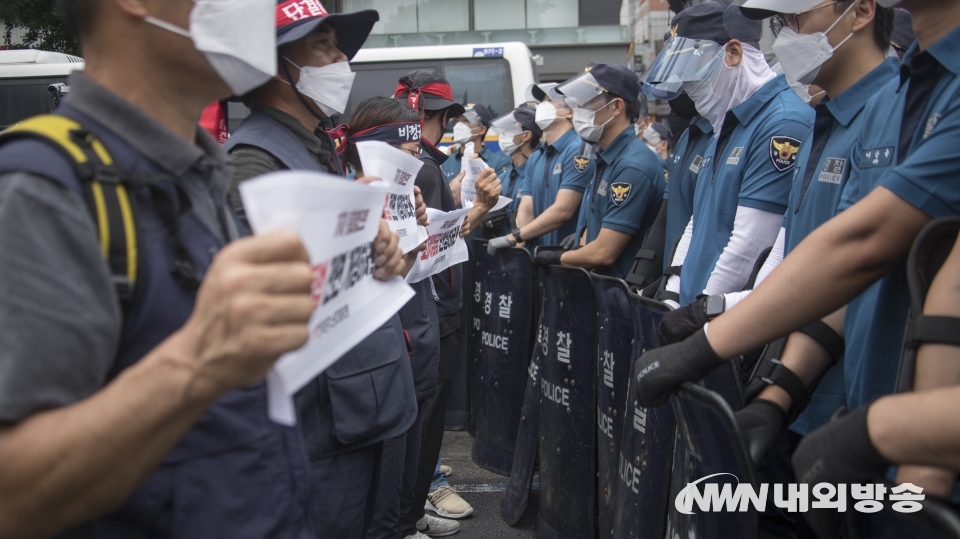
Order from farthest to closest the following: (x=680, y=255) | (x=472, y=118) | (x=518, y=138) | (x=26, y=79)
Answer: (x=26, y=79)
(x=472, y=118)
(x=518, y=138)
(x=680, y=255)

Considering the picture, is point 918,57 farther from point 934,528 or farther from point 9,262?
point 9,262

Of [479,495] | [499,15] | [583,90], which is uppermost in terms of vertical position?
[499,15]

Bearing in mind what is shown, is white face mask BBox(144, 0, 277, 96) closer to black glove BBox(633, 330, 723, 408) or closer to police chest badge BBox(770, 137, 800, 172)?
black glove BBox(633, 330, 723, 408)

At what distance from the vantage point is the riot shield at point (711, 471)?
1.69 m

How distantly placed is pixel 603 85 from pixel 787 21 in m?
2.21

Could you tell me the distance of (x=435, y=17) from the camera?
72.9ft

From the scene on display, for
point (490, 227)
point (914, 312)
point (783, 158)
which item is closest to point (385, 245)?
point (914, 312)

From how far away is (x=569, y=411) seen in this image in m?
4.07

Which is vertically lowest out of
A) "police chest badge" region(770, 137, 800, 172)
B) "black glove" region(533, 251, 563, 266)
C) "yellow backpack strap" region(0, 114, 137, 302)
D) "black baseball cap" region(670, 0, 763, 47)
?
"black glove" region(533, 251, 563, 266)

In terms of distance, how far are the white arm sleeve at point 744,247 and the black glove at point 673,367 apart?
53.9 inches

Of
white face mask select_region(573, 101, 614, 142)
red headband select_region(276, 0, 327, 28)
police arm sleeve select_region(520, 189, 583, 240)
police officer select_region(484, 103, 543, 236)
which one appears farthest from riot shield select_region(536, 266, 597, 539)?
police officer select_region(484, 103, 543, 236)

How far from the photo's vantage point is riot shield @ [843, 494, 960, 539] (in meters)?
1.24

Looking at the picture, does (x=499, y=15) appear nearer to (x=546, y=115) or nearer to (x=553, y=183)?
(x=546, y=115)

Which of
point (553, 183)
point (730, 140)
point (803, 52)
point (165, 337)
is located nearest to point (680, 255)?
point (730, 140)
